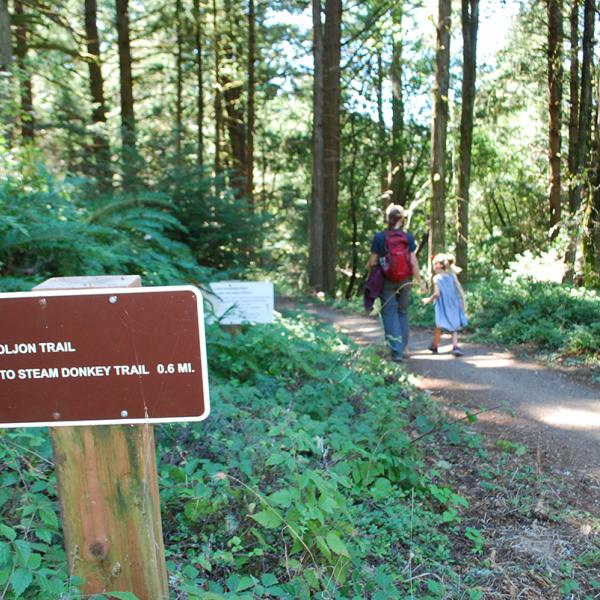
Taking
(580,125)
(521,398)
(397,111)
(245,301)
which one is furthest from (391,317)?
(397,111)

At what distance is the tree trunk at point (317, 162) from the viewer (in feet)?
58.8

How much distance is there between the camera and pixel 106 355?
6.47 feet

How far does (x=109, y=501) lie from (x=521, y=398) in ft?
19.8

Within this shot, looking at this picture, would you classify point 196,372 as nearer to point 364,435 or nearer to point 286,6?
point 364,435

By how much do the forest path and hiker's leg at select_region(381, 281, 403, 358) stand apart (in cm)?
26

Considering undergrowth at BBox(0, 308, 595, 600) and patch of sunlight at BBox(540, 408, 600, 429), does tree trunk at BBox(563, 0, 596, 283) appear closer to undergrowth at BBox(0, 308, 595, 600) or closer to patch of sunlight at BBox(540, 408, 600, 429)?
patch of sunlight at BBox(540, 408, 600, 429)

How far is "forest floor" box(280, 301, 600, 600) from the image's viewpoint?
3723mm

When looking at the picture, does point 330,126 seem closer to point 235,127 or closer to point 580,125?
point 235,127

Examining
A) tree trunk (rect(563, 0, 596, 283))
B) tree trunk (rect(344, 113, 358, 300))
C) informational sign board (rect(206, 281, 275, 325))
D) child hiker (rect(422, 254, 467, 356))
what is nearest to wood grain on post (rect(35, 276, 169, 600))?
informational sign board (rect(206, 281, 275, 325))

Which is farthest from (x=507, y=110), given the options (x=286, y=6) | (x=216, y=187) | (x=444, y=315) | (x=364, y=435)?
(x=364, y=435)

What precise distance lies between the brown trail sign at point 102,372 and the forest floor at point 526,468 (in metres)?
2.37

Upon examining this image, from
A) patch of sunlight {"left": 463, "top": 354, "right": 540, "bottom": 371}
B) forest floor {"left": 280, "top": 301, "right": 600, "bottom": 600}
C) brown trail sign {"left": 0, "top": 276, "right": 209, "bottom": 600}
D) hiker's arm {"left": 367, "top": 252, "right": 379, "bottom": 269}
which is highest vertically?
hiker's arm {"left": 367, "top": 252, "right": 379, "bottom": 269}

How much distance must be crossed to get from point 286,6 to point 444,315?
15.6 m

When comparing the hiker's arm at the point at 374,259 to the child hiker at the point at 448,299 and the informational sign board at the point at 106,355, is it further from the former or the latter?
the informational sign board at the point at 106,355
